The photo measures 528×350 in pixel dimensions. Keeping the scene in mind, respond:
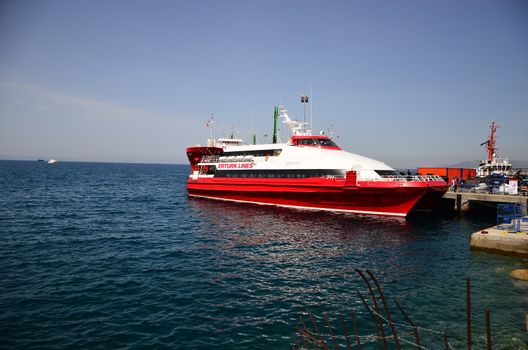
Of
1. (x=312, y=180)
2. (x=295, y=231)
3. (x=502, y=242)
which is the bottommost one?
(x=295, y=231)

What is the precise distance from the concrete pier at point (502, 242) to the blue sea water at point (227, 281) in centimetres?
66

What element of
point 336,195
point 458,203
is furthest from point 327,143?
point 458,203

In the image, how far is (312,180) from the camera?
30.4m

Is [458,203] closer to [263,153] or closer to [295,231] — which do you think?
[295,231]

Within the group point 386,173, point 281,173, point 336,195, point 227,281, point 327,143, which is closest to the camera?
point 227,281

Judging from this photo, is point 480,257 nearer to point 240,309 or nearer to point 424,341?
point 424,341

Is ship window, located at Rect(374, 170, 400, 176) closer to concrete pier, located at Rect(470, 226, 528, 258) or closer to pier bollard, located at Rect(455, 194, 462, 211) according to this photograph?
pier bollard, located at Rect(455, 194, 462, 211)

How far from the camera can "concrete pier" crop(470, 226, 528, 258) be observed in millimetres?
16797

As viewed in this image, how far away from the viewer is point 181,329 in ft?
32.5

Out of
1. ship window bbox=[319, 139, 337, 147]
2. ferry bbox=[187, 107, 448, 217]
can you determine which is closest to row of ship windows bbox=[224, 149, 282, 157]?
ferry bbox=[187, 107, 448, 217]

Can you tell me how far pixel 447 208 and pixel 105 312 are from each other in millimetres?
34987

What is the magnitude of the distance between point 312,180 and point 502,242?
16.0 m

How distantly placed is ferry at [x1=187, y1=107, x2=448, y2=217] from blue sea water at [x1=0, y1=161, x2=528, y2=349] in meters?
3.21

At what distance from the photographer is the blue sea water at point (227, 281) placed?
9.71 m
